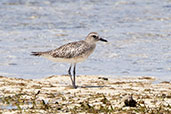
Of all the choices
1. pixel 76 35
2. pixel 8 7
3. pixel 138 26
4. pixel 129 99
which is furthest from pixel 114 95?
pixel 8 7

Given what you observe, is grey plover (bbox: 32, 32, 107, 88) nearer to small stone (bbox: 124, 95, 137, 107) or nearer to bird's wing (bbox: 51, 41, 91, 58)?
bird's wing (bbox: 51, 41, 91, 58)

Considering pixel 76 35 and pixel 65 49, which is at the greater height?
pixel 76 35

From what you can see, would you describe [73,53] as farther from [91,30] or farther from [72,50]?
[91,30]

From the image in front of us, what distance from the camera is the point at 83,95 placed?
8672mm

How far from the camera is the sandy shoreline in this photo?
7504mm

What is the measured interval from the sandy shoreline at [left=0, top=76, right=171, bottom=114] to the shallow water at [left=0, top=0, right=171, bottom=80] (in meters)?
1.24

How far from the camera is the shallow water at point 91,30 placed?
12273 mm

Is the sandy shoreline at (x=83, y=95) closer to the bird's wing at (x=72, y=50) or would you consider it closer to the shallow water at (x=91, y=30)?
the bird's wing at (x=72, y=50)

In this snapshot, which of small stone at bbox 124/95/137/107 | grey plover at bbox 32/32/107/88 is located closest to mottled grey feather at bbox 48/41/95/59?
grey plover at bbox 32/32/107/88

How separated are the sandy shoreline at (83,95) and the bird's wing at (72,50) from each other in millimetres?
632

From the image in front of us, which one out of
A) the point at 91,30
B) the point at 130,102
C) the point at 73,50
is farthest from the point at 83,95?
the point at 91,30

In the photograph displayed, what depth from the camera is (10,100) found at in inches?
318

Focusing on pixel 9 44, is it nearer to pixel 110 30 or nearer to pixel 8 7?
pixel 110 30

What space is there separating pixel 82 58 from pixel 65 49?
1.31ft
